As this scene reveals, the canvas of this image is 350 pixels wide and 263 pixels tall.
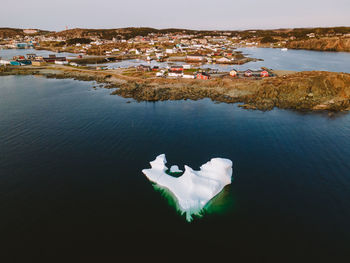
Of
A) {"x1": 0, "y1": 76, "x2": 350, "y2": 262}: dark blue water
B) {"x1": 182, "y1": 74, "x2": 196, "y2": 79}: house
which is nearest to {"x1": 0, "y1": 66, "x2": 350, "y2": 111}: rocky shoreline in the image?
{"x1": 182, "y1": 74, "x2": 196, "y2": 79}: house

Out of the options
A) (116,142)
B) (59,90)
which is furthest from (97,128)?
(59,90)

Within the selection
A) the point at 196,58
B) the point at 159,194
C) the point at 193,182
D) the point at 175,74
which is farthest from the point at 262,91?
the point at 196,58

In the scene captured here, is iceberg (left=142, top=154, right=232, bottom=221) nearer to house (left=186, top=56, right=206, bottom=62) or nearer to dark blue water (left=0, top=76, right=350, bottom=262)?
dark blue water (left=0, top=76, right=350, bottom=262)

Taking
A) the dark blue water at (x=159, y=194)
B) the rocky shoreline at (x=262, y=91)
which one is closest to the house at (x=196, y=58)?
the rocky shoreline at (x=262, y=91)

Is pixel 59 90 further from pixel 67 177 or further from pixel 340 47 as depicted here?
pixel 340 47

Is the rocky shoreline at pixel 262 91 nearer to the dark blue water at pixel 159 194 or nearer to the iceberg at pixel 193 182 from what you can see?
the dark blue water at pixel 159 194

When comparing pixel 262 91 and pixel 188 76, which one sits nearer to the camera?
pixel 262 91

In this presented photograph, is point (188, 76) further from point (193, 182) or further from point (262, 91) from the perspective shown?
point (193, 182)
